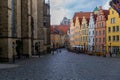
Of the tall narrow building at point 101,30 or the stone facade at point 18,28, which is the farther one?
the tall narrow building at point 101,30

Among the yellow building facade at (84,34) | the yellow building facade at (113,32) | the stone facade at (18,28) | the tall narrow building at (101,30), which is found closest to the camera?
the stone facade at (18,28)

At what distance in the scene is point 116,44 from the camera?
290 ft

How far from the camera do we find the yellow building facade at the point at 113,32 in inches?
3465

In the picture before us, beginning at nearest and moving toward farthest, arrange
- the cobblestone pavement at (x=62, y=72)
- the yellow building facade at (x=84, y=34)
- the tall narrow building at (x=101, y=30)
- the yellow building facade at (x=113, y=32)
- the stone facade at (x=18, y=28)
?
the cobblestone pavement at (x=62, y=72)
the stone facade at (x=18, y=28)
the yellow building facade at (x=113, y=32)
the tall narrow building at (x=101, y=30)
the yellow building facade at (x=84, y=34)

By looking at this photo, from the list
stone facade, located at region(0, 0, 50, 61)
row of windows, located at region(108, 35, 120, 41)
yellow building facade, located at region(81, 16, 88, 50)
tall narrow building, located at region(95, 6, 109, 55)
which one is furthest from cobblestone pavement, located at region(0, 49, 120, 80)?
yellow building facade, located at region(81, 16, 88, 50)

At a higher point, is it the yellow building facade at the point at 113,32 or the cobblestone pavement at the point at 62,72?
the yellow building facade at the point at 113,32

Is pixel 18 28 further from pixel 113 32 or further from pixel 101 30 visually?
pixel 101 30

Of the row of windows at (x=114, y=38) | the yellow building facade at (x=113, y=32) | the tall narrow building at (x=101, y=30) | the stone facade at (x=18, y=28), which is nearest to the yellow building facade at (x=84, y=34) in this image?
the tall narrow building at (x=101, y=30)

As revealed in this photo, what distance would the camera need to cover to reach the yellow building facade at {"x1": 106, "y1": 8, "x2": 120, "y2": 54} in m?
88.0

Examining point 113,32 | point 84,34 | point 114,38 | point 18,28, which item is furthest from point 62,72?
point 84,34

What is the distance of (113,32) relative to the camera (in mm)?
90438

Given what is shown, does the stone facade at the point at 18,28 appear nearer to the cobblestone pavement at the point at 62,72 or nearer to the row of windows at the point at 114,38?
the cobblestone pavement at the point at 62,72

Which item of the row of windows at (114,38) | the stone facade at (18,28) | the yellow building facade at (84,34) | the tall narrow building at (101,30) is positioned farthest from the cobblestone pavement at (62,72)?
the yellow building facade at (84,34)

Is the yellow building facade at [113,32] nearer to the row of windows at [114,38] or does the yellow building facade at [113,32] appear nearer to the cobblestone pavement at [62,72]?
the row of windows at [114,38]
